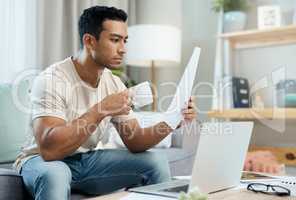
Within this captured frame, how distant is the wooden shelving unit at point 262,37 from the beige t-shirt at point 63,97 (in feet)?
4.39

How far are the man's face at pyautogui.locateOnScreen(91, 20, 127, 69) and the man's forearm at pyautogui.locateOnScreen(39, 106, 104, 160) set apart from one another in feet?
0.93

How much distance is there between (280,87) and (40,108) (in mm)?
1735

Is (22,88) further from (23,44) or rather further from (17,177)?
(17,177)

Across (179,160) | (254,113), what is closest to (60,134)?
(179,160)

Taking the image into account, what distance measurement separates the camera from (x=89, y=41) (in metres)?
1.60

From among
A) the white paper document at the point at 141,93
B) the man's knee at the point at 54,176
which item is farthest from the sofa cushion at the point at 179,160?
the man's knee at the point at 54,176

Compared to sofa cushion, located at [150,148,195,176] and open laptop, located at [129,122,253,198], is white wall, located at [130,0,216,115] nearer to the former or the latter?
sofa cushion, located at [150,148,195,176]

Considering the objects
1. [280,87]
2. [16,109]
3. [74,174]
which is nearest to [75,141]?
[74,174]

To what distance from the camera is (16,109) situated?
190 cm

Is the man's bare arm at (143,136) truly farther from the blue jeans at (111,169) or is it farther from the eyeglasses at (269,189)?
the eyeglasses at (269,189)

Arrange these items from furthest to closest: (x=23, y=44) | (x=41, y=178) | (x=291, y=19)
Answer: (x=291, y=19)
(x=23, y=44)
(x=41, y=178)

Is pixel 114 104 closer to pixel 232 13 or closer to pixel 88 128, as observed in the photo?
pixel 88 128

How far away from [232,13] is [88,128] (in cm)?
173

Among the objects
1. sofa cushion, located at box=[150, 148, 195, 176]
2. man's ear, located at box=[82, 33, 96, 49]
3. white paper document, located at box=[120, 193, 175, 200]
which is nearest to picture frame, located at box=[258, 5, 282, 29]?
sofa cushion, located at box=[150, 148, 195, 176]
